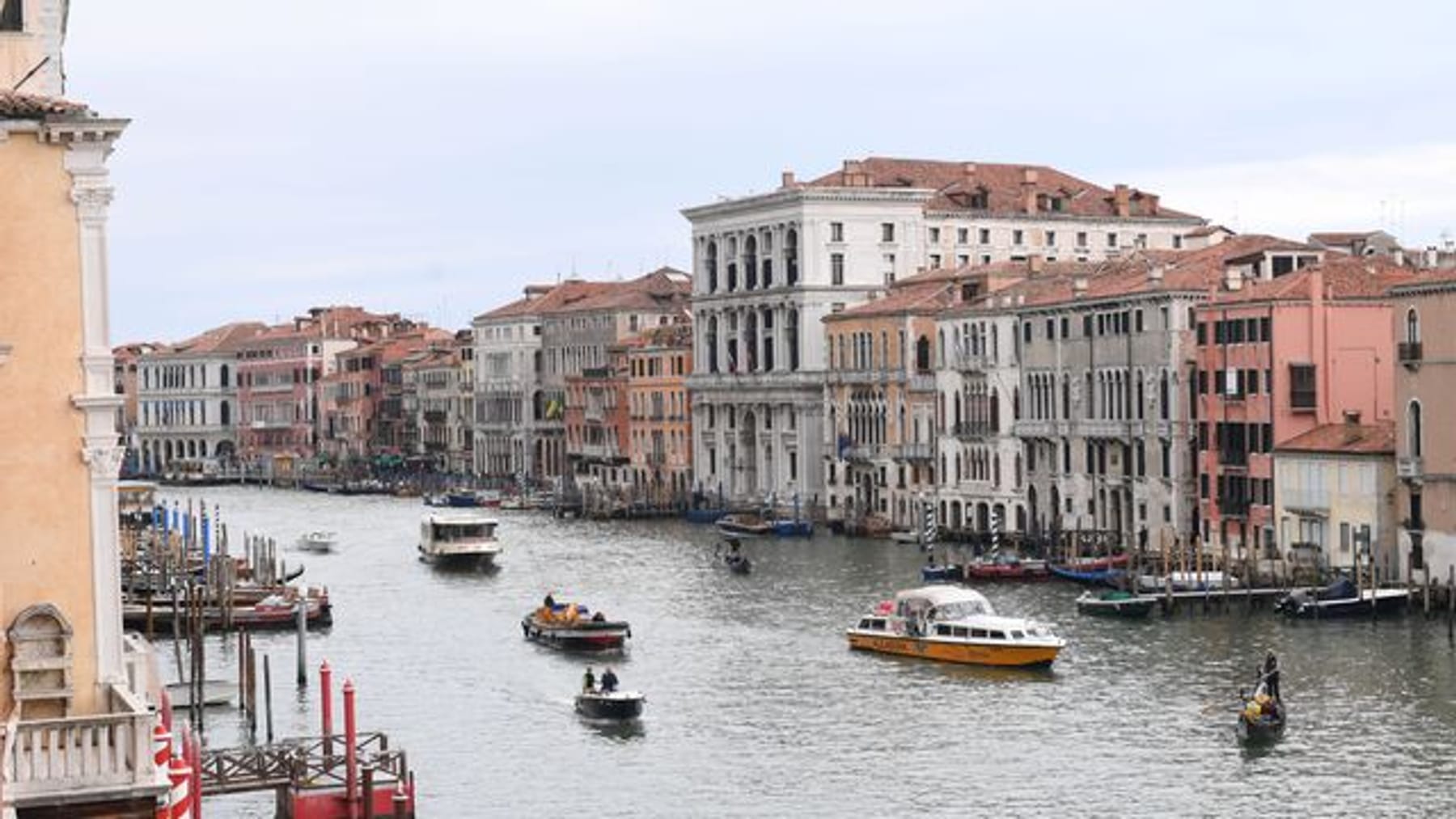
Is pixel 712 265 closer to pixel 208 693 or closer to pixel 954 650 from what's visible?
pixel 954 650

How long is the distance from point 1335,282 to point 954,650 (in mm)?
13136

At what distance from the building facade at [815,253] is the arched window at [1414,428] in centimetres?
2655

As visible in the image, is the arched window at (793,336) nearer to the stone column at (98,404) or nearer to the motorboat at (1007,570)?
the motorboat at (1007,570)

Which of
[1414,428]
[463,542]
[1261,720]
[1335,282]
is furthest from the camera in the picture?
[463,542]

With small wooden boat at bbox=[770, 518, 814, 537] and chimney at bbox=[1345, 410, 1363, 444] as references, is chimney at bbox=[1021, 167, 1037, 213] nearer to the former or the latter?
small wooden boat at bbox=[770, 518, 814, 537]

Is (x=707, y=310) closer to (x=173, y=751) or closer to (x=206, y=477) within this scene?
(x=206, y=477)

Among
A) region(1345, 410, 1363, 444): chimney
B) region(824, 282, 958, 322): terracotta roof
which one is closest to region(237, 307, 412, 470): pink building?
region(824, 282, 958, 322): terracotta roof

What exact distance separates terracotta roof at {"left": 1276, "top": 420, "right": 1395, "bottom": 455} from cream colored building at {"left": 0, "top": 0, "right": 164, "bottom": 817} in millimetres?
27345

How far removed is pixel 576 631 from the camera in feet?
105

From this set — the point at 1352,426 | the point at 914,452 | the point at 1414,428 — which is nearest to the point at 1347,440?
the point at 1352,426

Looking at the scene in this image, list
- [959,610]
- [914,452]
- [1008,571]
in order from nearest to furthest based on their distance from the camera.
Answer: [959,610], [1008,571], [914,452]

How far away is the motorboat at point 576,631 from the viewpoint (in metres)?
31.8

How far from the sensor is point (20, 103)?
38.8 ft

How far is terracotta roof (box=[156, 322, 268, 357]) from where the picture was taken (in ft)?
358
